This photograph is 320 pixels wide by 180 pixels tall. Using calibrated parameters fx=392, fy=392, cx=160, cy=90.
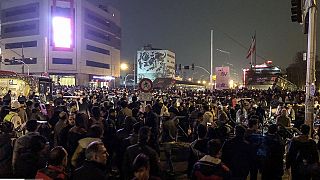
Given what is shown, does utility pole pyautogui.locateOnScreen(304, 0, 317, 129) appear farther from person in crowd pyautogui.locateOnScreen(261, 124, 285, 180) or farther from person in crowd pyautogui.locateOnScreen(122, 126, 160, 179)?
person in crowd pyautogui.locateOnScreen(122, 126, 160, 179)

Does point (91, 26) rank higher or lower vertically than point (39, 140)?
higher

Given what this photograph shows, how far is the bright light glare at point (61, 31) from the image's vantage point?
70.8m

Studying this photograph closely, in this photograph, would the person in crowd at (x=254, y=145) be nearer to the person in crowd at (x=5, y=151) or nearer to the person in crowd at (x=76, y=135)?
the person in crowd at (x=76, y=135)

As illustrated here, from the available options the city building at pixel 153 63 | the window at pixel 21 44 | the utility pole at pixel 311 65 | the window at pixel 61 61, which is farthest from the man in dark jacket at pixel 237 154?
the city building at pixel 153 63

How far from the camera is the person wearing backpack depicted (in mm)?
7469

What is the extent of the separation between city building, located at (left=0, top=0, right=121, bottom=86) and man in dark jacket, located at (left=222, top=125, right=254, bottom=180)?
7474cm

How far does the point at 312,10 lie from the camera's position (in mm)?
13703

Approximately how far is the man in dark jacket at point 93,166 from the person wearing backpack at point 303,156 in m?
4.20

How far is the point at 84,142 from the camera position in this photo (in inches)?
285

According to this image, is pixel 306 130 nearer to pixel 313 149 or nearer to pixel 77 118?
pixel 313 149

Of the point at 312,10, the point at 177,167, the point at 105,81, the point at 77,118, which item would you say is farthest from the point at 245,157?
the point at 105,81

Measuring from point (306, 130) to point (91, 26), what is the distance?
92.6m

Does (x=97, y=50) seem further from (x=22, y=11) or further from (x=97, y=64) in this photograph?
(x=22, y=11)

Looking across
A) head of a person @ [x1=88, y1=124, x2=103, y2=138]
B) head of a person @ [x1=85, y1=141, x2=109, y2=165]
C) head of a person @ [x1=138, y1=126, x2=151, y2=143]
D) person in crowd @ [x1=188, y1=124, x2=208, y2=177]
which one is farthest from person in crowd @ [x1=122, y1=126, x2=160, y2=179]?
head of a person @ [x1=85, y1=141, x2=109, y2=165]
